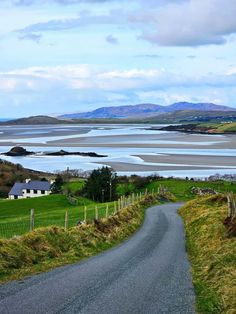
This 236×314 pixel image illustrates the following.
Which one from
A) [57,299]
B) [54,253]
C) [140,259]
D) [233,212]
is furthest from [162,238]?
[57,299]

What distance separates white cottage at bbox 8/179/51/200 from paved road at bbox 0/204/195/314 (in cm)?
8116

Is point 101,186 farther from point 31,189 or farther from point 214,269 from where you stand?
point 214,269

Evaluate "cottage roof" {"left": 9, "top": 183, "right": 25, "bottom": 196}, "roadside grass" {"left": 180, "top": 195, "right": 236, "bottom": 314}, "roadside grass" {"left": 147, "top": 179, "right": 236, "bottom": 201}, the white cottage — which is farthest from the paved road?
"cottage roof" {"left": 9, "top": 183, "right": 25, "bottom": 196}

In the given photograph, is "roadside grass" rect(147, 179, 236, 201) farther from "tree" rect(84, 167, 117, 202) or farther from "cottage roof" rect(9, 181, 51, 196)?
"cottage roof" rect(9, 181, 51, 196)

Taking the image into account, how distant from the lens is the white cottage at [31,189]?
10131cm

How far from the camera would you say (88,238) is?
2259 cm

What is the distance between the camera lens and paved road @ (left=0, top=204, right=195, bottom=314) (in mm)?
11812

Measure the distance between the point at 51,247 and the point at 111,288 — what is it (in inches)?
208

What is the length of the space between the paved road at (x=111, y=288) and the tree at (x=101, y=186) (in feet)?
194

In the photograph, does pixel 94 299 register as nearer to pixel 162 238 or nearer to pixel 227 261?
pixel 227 261

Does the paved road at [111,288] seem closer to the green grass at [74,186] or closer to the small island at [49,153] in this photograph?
the green grass at [74,186]

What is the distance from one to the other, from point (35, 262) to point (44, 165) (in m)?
112

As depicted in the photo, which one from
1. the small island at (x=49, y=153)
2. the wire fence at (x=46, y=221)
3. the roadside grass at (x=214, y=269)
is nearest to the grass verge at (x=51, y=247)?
the wire fence at (x=46, y=221)

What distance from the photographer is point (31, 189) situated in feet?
338
